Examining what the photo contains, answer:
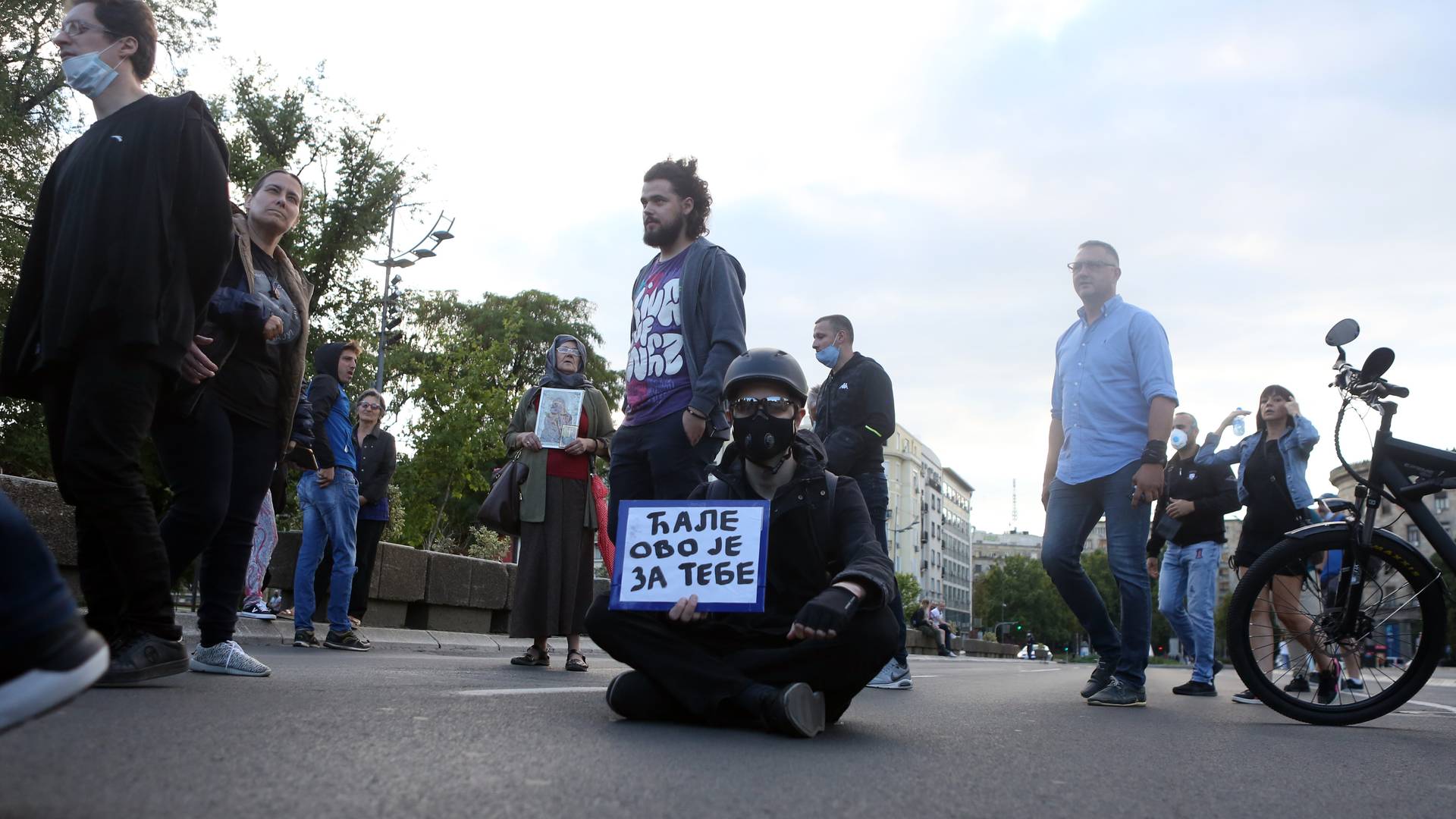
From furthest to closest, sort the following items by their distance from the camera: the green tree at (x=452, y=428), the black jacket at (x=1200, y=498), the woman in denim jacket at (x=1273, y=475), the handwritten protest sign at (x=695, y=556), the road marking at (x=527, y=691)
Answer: the green tree at (x=452, y=428) < the black jacket at (x=1200, y=498) < the woman in denim jacket at (x=1273, y=475) < the road marking at (x=527, y=691) < the handwritten protest sign at (x=695, y=556)

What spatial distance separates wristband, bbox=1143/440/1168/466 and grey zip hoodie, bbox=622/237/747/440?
210 centimetres

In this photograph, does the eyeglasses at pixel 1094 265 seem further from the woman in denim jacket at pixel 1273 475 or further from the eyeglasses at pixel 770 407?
the eyeglasses at pixel 770 407

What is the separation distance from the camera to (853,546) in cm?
415

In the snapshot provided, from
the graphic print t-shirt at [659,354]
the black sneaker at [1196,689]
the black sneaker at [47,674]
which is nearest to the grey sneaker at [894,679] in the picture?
the black sneaker at [1196,689]

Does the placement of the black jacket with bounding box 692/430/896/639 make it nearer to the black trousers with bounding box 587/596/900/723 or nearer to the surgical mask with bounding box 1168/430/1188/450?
the black trousers with bounding box 587/596/900/723

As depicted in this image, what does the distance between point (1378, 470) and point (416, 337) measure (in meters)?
53.0

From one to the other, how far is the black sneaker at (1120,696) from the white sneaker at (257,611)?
6.11 meters

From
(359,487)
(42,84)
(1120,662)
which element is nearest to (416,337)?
(42,84)

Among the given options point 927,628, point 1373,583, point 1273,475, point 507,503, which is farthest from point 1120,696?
point 927,628

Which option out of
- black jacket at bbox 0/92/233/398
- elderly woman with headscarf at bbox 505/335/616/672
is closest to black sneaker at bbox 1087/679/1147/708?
elderly woman with headscarf at bbox 505/335/616/672

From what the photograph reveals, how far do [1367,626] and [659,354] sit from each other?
332 centimetres

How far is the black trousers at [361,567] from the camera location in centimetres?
1027

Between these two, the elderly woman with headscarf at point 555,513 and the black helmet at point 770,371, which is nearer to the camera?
the black helmet at point 770,371

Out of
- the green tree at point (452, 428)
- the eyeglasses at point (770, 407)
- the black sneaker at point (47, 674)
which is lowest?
the black sneaker at point (47, 674)
